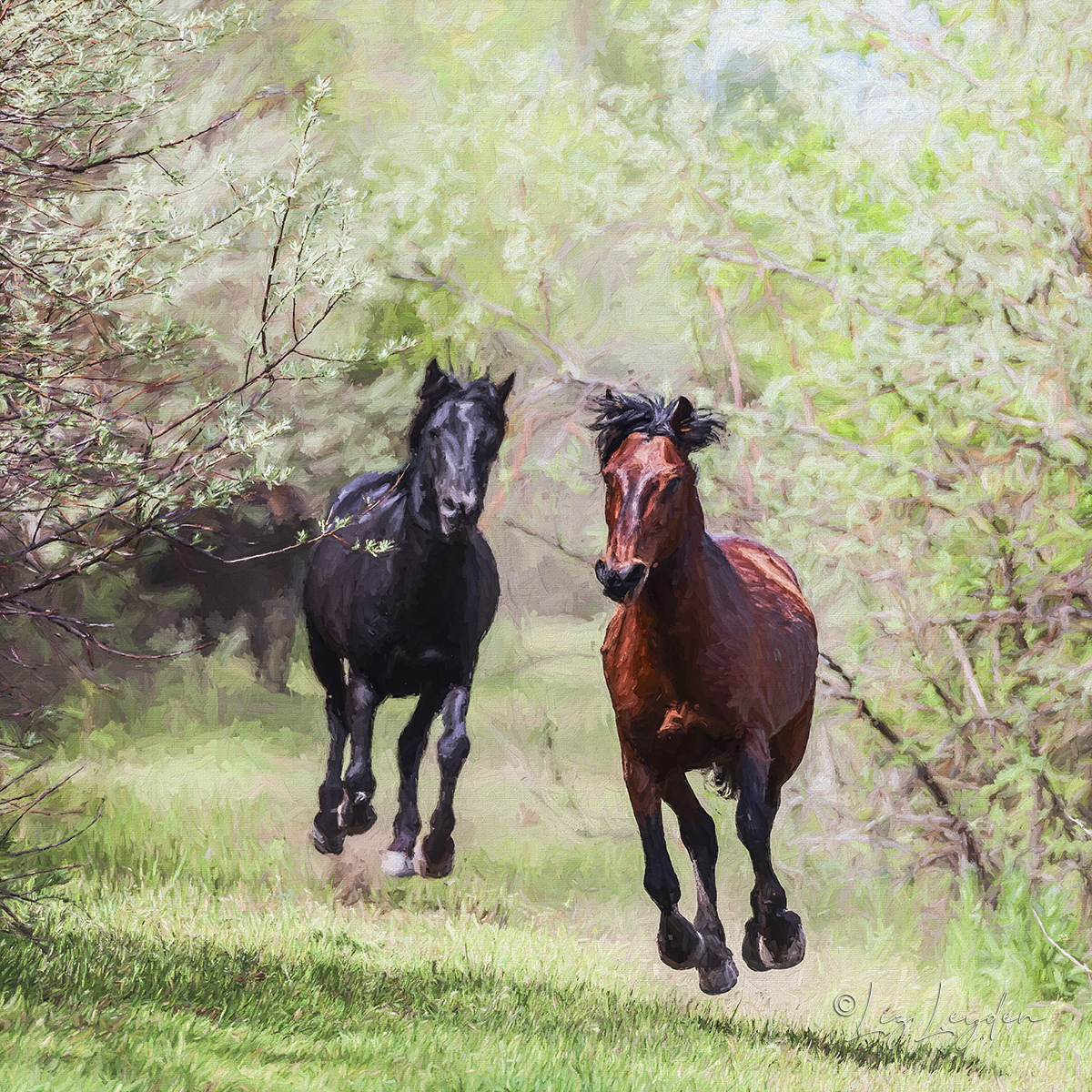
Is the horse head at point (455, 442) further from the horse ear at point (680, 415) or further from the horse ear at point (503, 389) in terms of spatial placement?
the horse ear at point (680, 415)

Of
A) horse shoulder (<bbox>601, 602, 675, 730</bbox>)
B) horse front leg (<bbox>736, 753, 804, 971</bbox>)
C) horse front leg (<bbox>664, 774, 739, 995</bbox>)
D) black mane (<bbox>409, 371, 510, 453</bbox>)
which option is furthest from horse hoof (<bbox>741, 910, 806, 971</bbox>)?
black mane (<bbox>409, 371, 510, 453</bbox>)

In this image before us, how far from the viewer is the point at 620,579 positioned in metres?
4.89

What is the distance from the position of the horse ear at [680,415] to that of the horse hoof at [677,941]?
2.15 m

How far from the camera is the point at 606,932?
10.4 meters

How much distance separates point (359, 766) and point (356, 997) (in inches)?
46.7

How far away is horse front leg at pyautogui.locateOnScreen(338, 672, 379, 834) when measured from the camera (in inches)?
269

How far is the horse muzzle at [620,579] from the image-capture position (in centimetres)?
485

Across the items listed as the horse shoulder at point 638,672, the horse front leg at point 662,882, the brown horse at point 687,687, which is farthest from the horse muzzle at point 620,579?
the horse front leg at point 662,882

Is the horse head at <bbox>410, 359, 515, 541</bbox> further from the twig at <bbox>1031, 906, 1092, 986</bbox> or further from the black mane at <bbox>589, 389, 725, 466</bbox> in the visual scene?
the twig at <bbox>1031, 906, 1092, 986</bbox>

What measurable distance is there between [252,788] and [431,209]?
5.92 meters

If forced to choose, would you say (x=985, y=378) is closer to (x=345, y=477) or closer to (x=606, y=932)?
(x=606, y=932)

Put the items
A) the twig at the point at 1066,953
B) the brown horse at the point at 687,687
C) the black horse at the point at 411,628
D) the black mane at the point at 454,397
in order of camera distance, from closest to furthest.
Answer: the brown horse at the point at 687,687, the black mane at the point at 454,397, the black horse at the point at 411,628, the twig at the point at 1066,953

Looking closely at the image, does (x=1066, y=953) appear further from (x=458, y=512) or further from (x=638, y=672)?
(x=458, y=512)

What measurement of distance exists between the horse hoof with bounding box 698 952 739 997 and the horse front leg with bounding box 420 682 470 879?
151 centimetres
